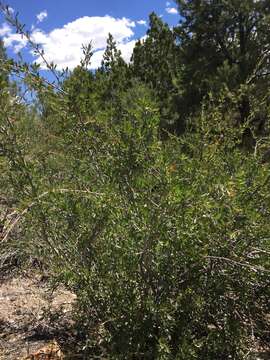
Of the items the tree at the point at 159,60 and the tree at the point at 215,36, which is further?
the tree at the point at 159,60

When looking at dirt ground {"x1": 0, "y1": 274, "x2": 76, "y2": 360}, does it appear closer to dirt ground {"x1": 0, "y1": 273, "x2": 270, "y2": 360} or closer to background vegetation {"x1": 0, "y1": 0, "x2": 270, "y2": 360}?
dirt ground {"x1": 0, "y1": 273, "x2": 270, "y2": 360}

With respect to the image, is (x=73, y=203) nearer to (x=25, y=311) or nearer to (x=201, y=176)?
(x=201, y=176)

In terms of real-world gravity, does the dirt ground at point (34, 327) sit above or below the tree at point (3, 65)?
below

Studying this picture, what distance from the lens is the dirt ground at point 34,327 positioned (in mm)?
3291

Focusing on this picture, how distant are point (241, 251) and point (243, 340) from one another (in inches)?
21.2

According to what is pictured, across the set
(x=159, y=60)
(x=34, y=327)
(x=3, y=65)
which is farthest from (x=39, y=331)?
(x=159, y=60)

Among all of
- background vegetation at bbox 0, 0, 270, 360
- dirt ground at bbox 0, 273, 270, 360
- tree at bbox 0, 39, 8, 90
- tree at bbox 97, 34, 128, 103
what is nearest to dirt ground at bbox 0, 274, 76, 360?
dirt ground at bbox 0, 273, 270, 360

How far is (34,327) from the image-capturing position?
3691 mm

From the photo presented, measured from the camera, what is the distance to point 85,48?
3.15m

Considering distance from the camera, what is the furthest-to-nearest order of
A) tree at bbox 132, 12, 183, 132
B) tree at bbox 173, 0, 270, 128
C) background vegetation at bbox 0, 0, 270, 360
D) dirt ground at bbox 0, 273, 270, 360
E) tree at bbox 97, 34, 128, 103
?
1. tree at bbox 132, 12, 183, 132
2. tree at bbox 173, 0, 270, 128
3. tree at bbox 97, 34, 128, 103
4. dirt ground at bbox 0, 273, 270, 360
5. background vegetation at bbox 0, 0, 270, 360

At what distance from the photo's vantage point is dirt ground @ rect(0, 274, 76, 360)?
10.8 ft

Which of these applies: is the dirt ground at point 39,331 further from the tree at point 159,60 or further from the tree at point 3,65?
the tree at point 159,60

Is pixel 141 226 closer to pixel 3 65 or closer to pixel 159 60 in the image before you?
pixel 3 65

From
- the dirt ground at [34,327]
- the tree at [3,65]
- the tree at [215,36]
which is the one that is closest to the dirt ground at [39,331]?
the dirt ground at [34,327]
